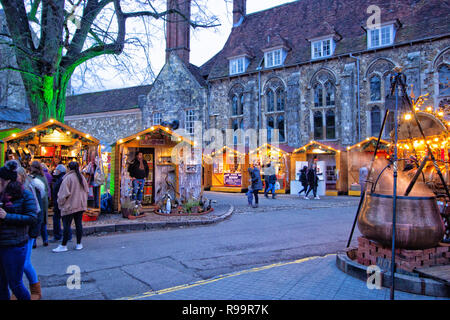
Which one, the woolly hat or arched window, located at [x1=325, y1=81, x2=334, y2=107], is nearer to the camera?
the woolly hat

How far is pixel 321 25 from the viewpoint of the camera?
24.8m

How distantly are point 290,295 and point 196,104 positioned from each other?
26360 mm

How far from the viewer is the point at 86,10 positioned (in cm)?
1184

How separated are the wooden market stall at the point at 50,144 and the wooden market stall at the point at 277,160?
39.2ft

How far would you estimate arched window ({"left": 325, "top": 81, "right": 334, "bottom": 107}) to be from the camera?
2423 centimetres

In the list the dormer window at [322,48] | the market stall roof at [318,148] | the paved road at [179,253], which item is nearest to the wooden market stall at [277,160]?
the market stall roof at [318,148]

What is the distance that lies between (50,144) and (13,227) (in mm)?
9367

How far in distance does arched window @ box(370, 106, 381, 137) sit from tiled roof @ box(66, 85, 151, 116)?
65.5 feet

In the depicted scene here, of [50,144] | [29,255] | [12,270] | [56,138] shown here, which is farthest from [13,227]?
[50,144]

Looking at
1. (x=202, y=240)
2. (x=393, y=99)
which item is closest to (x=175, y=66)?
(x=202, y=240)

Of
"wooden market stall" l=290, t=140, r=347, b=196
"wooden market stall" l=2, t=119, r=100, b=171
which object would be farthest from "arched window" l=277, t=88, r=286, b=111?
"wooden market stall" l=2, t=119, r=100, b=171

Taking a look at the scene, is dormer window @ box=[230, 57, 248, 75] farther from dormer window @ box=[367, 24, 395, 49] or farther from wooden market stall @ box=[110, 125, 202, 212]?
wooden market stall @ box=[110, 125, 202, 212]

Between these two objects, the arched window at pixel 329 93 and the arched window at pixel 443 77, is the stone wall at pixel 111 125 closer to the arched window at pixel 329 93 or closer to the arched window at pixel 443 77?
the arched window at pixel 329 93

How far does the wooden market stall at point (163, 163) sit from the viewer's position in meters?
12.4
